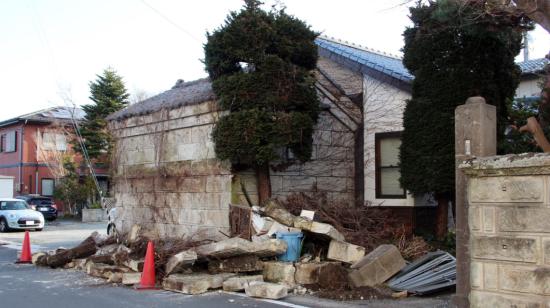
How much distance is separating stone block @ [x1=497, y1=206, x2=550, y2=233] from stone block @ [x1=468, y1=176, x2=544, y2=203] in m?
0.08

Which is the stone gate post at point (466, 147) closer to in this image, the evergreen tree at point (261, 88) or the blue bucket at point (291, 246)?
the blue bucket at point (291, 246)

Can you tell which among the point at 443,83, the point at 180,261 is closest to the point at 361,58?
the point at 443,83

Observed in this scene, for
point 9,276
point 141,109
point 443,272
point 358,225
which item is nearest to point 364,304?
point 443,272

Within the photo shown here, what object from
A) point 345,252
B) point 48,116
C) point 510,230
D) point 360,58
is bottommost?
point 345,252

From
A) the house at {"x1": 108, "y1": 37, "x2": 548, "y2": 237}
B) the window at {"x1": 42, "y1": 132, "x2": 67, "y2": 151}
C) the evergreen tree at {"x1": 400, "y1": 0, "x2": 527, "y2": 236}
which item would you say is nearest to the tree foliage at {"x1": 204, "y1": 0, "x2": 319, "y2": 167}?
the house at {"x1": 108, "y1": 37, "x2": 548, "y2": 237}

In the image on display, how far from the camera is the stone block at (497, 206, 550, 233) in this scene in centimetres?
465

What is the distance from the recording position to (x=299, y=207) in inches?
455

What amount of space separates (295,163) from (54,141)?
29.1m

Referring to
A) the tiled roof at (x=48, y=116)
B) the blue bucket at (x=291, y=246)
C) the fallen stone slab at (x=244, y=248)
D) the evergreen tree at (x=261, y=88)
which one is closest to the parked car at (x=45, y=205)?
the tiled roof at (x=48, y=116)

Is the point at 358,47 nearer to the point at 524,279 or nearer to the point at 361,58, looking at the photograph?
the point at 361,58

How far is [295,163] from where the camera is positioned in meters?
12.9

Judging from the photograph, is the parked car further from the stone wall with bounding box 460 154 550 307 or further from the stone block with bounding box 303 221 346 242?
the stone wall with bounding box 460 154 550 307

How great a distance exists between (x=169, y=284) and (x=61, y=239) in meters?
12.3

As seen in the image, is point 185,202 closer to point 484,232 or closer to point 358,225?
point 358,225
